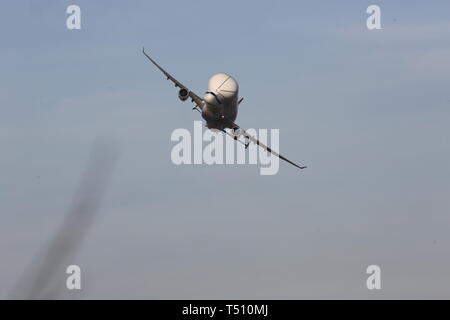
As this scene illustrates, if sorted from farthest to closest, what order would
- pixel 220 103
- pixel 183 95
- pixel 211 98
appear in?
pixel 183 95, pixel 220 103, pixel 211 98

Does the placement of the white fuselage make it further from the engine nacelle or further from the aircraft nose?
the engine nacelle

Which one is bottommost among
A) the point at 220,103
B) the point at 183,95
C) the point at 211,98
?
the point at 220,103

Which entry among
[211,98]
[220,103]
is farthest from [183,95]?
[220,103]

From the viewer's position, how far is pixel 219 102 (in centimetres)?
13550

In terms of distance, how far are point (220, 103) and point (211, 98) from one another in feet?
5.04

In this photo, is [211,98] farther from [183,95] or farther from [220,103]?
[183,95]

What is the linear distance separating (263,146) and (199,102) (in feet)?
71.1

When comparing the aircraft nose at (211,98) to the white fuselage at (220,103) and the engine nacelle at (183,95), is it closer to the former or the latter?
the white fuselage at (220,103)

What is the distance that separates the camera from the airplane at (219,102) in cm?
13500
